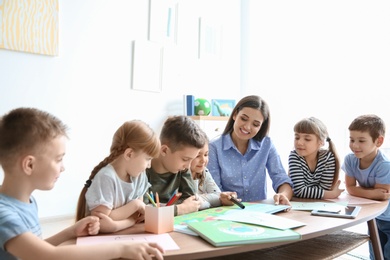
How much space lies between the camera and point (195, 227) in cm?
103

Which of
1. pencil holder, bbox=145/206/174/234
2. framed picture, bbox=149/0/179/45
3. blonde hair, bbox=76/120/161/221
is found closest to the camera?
pencil holder, bbox=145/206/174/234

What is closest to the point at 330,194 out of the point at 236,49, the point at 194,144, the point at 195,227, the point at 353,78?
the point at 194,144

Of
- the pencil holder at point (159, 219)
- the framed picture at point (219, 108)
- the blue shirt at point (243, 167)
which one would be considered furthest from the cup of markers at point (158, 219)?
the framed picture at point (219, 108)

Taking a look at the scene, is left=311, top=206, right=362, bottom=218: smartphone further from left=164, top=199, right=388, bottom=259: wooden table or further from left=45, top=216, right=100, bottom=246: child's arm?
left=45, top=216, right=100, bottom=246: child's arm

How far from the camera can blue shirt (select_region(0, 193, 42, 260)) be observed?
806 millimetres

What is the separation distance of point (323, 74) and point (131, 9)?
2.06 meters

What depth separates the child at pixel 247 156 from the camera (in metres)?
1.82

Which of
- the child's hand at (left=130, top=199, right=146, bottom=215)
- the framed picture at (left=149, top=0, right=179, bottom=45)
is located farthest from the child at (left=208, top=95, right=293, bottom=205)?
the framed picture at (left=149, top=0, right=179, bottom=45)

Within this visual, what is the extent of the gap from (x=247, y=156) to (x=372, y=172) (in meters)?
0.61

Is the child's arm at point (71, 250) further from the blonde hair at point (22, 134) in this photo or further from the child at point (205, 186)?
the child at point (205, 186)

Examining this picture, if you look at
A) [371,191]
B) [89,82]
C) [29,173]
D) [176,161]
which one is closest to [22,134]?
[29,173]

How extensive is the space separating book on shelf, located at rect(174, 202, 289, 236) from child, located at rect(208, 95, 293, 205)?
15.7 inches

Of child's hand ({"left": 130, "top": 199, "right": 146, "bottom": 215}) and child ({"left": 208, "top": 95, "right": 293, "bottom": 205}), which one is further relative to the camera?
child ({"left": 208, "top": 95, "right": 293, "bottom": 205})

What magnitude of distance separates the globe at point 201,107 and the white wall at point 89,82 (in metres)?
0.19
